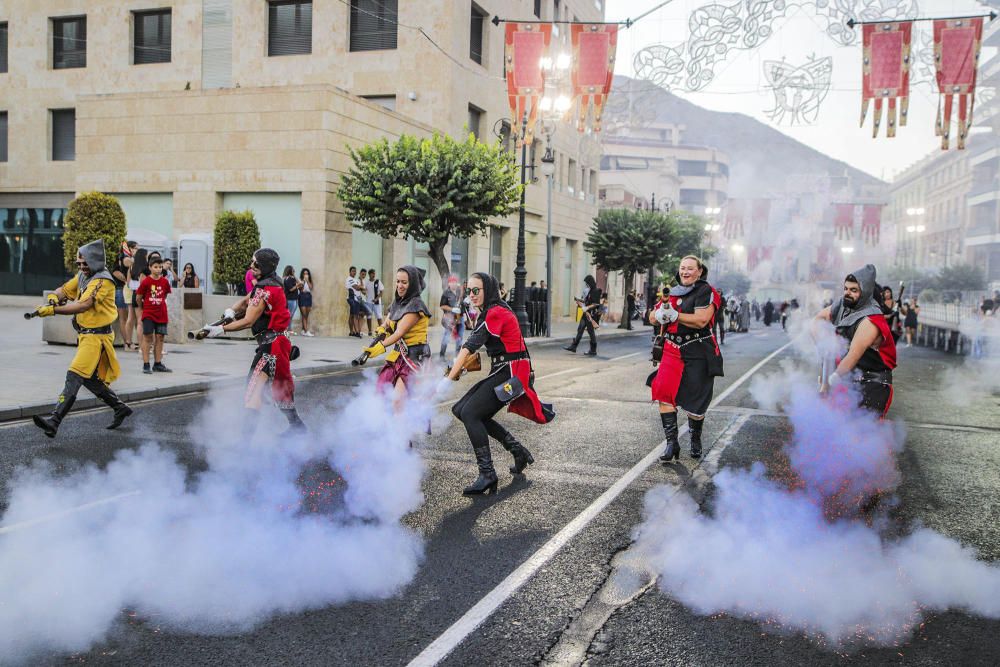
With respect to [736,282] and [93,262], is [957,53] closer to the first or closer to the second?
[93,262]

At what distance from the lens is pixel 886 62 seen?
60.0ft

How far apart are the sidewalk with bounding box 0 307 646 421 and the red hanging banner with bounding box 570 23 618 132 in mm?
7052

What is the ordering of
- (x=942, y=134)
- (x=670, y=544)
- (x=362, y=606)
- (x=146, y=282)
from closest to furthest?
(x=362, y=606) → (x=670, y=544) → (x=146, y=282) → (x=942, y=134)

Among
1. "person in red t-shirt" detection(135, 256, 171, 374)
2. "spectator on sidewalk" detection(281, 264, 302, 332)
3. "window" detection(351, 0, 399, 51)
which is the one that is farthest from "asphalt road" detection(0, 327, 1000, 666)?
"window" detection(351, 0, 399, 51)

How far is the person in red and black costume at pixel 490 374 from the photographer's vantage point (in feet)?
21.4

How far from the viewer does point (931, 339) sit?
117ft

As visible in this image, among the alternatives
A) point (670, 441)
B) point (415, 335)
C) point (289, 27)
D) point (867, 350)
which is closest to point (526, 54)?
point (289, 27)

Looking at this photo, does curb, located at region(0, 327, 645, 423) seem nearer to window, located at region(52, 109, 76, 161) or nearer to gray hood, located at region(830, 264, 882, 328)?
gray hood, located at region(830, 264, 882, 328)

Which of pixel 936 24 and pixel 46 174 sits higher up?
pixel 936 24

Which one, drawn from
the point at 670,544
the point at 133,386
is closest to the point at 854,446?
the point at 670,544

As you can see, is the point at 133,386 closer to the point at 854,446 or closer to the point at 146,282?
the point at 146,282

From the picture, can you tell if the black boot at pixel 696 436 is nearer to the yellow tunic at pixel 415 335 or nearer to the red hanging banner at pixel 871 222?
the yellow tunic at pixel 415 335

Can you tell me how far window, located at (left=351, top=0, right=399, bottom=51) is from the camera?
2916 centimetres

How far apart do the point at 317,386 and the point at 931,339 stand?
101ft
